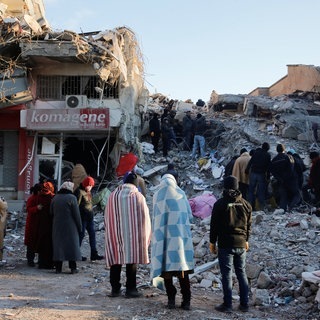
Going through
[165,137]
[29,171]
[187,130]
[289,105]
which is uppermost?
[289,105]

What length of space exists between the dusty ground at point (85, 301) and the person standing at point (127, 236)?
31cm

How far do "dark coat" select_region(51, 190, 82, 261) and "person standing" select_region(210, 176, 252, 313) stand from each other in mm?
3016

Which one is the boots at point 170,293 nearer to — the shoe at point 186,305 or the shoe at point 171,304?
the shoe at point 171,304

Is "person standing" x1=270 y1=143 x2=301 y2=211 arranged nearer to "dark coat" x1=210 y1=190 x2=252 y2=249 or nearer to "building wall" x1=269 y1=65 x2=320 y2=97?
"dark coat" x1=210 y1=190 x2=252 y2=249

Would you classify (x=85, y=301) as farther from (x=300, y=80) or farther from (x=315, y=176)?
(x=300, y=80)

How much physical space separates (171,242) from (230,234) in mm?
709

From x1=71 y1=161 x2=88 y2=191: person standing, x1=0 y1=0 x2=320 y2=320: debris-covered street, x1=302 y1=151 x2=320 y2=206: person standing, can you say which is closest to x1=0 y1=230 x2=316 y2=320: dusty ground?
x1=0 y1=0 x2=320 y2=320: debris-covered street

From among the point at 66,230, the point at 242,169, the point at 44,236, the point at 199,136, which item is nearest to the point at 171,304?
the point at 66,230

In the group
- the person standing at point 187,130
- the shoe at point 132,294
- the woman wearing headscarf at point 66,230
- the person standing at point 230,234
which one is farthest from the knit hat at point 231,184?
the person standing at point 187,130

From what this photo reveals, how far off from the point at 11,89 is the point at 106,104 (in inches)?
114

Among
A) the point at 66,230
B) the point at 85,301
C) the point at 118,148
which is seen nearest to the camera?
the point at 85,301

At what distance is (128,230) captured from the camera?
6.79 m

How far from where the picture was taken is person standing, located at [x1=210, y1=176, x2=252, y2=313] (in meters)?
6.25

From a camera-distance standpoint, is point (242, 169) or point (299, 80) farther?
point (299, 80)
